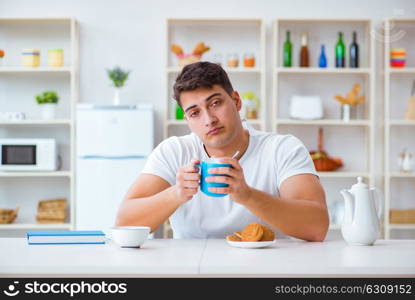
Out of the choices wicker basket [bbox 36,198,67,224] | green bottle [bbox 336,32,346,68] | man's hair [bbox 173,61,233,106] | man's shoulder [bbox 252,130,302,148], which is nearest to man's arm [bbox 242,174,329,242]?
man's shoulder [bbox 252,130,302,148]

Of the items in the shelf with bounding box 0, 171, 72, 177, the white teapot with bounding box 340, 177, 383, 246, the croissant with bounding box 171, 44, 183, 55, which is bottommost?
the shelf with bounding box 0, 171, 72, 177

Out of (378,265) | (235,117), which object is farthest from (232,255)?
Answer: (235,117)

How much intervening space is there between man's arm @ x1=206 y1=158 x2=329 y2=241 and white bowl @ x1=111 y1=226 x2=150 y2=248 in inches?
9.2

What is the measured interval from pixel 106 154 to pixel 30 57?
1.08 meters

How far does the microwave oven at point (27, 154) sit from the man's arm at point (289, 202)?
329cm

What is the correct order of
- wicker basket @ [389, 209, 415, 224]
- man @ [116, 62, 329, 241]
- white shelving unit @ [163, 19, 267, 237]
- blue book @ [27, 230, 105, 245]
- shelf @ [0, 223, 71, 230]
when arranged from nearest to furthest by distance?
blue book @ [27, 230, 105, 245], man @ [116, 62, 329, 241], shelf @ [0, 223, 71, 230], wicker basket @ [389, 209, 415, 224], white shelving unit @ [163, 19, 267, 237]

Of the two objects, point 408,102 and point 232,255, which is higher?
point 408,102

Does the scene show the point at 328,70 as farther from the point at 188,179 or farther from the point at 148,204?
the point at 188,179

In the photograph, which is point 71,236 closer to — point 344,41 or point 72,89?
point 72,89

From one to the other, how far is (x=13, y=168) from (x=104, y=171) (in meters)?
0.78

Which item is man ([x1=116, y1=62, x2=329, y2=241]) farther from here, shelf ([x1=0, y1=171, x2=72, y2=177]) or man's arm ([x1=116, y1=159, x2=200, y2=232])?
shelf ([x1=0, y1=171, x2=72, y2=177])

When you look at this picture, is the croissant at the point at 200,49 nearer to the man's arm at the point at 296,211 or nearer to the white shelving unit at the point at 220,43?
the white shelving unit at the point at 220,43

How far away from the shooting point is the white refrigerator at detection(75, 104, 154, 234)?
4832 millimetres

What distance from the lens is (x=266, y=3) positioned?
210 inches
